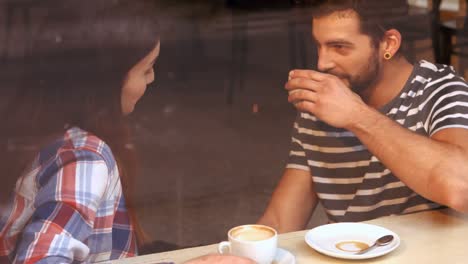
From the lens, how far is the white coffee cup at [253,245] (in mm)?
1202

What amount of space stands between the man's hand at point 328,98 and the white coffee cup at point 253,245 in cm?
42

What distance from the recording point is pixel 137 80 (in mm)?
1604

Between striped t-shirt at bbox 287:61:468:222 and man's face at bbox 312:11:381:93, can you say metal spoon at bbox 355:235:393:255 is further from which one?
man's face at bbox 312:11:381:93

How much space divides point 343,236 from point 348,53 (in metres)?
0.48

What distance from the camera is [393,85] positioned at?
5.61ft

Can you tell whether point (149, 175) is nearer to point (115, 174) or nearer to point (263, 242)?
point (115, 174)

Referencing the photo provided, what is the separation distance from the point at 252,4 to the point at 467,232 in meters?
0.86

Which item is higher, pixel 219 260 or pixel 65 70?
pixel 65 70

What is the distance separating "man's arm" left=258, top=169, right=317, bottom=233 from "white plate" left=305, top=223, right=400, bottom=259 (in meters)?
0.34

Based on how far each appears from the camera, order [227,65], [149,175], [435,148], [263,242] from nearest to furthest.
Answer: [263,242] < [435,148] < [149,175] < [227,65]

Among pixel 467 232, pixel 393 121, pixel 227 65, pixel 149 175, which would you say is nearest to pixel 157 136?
pixel 149 175

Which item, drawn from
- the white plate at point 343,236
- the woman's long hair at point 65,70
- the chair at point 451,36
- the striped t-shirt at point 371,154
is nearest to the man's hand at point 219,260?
the white plate at point 343,236

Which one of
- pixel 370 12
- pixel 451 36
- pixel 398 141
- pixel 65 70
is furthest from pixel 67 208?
pixel 451 36

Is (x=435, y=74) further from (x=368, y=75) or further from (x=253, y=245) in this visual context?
(x=253, y=245)
